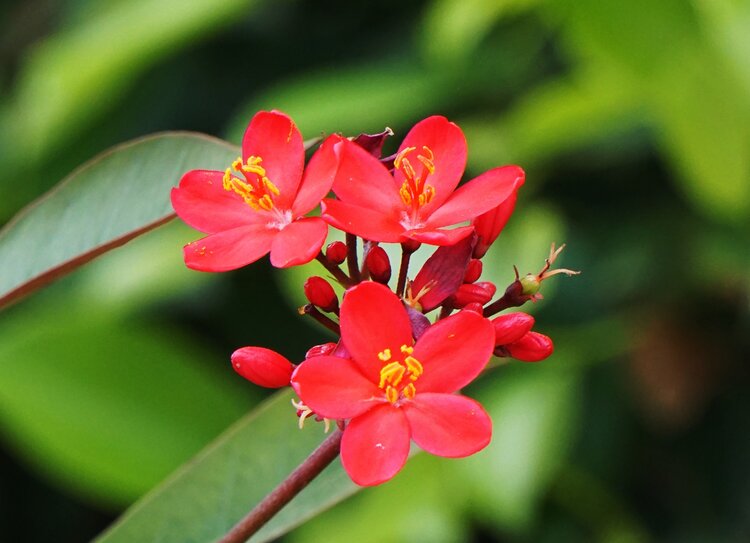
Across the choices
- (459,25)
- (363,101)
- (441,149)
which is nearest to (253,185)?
(441,149)

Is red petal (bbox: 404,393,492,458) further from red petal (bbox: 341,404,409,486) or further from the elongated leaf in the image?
the elongated leaf

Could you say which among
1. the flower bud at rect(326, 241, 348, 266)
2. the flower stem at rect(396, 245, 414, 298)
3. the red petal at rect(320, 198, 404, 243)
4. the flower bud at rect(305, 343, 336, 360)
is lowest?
the flower bud at rect(305, 343, 336, 360)

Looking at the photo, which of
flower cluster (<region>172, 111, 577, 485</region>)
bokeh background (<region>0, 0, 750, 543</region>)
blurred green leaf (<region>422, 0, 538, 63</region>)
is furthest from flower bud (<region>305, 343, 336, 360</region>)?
blurred green leaf (<region>422, 0, 538, 63</region>)

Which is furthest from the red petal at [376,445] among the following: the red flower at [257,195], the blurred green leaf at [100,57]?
the blurred green leaf at [100,57]

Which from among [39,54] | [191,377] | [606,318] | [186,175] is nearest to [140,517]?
[186,175]

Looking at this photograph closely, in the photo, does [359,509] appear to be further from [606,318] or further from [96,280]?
[96,280]

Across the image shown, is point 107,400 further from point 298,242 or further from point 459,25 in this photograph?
point 298,242
